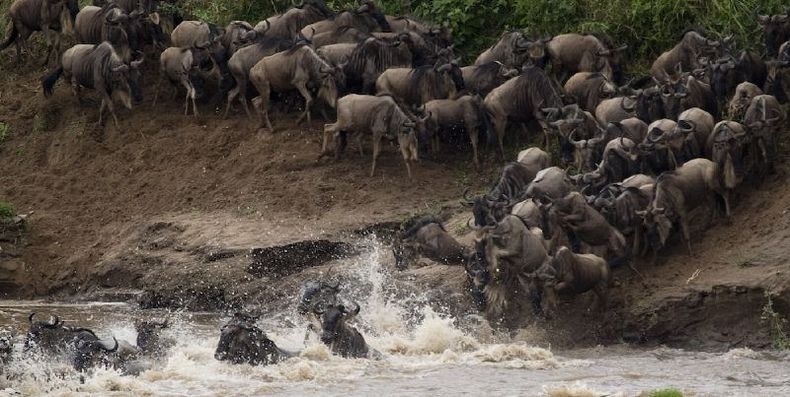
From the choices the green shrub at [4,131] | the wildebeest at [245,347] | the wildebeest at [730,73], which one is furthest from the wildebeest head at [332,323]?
the green shrub at [4,131]

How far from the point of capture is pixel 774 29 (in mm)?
18859

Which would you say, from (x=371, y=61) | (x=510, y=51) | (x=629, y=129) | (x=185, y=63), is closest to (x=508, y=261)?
(x=629, y=129)

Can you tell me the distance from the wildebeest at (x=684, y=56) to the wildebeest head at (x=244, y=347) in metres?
6.80

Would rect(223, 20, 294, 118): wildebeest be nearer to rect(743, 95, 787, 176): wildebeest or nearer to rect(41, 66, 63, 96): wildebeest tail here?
rect(41, 66, 63, 96): wildebeest tail

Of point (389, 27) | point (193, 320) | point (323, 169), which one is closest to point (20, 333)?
point (193, 320)

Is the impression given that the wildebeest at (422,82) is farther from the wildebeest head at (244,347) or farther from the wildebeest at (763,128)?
the wildebeest head at (244,347)

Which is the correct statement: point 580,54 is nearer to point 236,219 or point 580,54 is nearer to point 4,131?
point 236,219

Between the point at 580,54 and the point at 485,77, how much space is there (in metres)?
1.15

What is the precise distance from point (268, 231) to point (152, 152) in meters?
3.11

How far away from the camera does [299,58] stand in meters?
20.1

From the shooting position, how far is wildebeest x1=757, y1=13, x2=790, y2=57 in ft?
61.8

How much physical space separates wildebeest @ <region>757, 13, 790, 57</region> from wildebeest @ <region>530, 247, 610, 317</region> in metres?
4.49

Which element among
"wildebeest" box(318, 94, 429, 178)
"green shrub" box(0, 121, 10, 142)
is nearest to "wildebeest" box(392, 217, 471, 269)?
"wildebeest" box(318, 94, 429, 178)

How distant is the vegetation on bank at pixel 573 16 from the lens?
65.9ft
